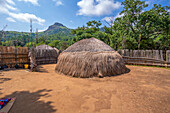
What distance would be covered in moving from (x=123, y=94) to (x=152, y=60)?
8496 mm

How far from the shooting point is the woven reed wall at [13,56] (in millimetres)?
7745

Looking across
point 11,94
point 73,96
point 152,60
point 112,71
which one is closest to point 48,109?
point 73,96

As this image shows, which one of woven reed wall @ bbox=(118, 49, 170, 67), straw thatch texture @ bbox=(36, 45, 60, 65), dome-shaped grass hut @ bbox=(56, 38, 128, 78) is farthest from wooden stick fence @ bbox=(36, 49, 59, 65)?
woven reed wall @ bbox=(118, 49, 170, 67)

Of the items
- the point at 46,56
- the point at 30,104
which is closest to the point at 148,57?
the point at 30,104

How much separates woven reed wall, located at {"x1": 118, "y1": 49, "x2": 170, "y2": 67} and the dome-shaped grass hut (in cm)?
485

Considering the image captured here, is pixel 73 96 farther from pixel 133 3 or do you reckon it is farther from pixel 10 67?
pixel 133 3

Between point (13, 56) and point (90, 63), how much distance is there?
8.15 metres

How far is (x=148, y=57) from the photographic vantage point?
9.41m

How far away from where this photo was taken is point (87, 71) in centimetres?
548

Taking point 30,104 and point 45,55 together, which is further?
point 45,55

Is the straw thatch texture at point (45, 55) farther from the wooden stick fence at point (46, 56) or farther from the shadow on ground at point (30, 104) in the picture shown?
the shadow on ground at point (30, 104)

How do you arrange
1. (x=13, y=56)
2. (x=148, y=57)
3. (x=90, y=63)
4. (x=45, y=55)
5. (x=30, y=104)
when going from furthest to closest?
(x=45, y=55) < (x=148, y=57) < (x=13, y=56) < (x=90, y=63) < (x=30, y=104)

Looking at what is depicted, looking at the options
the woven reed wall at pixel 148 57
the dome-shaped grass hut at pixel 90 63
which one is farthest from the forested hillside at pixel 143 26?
the dome-shaped grass hut at pixel 90 63

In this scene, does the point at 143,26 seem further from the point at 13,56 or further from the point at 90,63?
the point at 13,56
